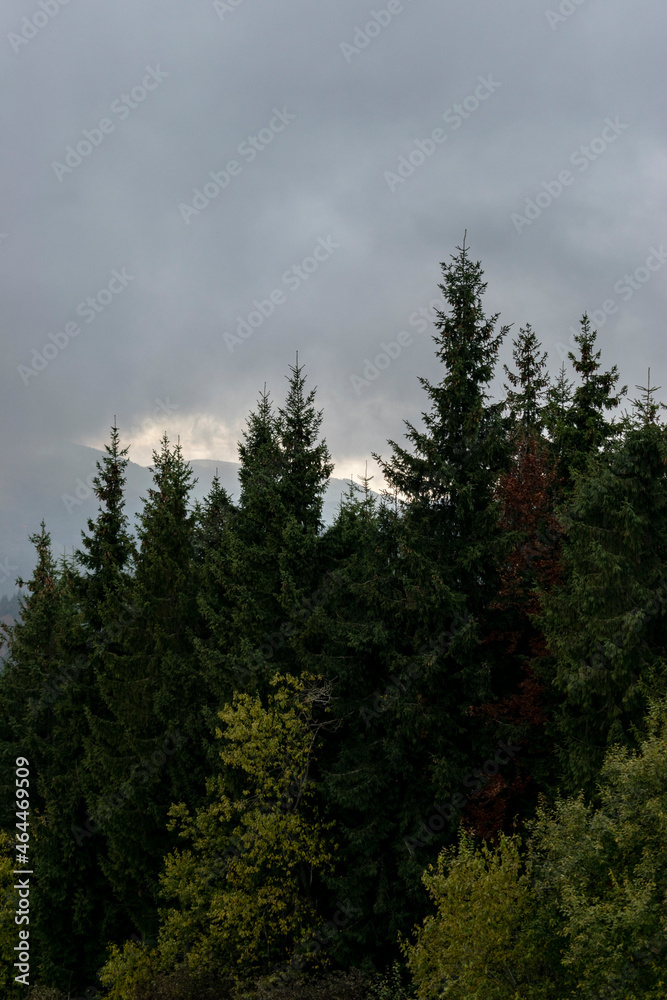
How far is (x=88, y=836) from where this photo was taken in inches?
1207

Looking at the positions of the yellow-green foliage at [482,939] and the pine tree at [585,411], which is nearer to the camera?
the yellow-green foliage at [482,939]

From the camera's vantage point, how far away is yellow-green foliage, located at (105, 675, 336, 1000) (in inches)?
811

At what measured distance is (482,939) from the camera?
559 inches

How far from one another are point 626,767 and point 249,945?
1354 cm

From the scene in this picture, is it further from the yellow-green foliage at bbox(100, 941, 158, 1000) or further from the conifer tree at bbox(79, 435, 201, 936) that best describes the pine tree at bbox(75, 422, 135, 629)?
the yellow-green foliage at bbox(100, 941, 158, 1000)

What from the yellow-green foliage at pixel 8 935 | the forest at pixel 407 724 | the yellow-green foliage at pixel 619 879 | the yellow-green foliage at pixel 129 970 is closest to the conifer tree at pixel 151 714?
the forest at pixel 407 724

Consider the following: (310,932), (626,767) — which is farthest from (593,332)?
(310,932)

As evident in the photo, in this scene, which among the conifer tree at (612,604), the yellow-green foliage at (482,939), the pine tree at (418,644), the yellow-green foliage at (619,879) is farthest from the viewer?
the pine tree at (418,644)

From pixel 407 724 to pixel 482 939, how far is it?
20.0 feet

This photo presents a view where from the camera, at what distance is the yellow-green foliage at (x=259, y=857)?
20594 millimetres

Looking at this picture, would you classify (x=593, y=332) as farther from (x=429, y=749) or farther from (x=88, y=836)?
(x=88, y=836)

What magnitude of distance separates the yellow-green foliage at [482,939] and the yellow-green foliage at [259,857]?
646 cm

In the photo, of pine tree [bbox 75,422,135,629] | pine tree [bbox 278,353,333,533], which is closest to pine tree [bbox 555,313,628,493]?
pine tree [bbox 278,353,333,533]

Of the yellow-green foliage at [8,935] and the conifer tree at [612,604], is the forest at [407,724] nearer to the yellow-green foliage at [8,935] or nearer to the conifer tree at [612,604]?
the conifer tree at [612,604]
